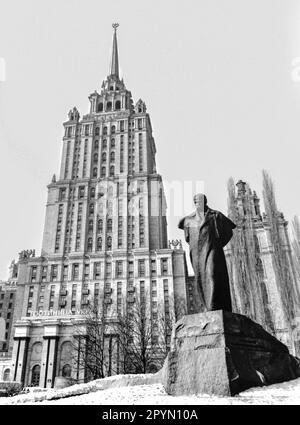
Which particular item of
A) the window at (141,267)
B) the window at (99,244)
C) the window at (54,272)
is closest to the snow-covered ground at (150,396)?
the window at (141,267)

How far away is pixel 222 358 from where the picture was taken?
7.48 meters

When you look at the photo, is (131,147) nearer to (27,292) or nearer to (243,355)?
(27,292)

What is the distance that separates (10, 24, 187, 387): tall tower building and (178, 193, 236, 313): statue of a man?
5186 centimetres

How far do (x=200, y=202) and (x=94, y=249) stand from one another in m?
69.0

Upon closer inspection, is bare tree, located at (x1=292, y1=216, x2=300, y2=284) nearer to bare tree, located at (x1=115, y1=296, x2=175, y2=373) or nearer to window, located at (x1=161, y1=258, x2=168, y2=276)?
bare tree, located at (x1=115, y1=296, x2=175, y2=373)

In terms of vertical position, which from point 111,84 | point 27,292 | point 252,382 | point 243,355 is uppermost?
point 111,84

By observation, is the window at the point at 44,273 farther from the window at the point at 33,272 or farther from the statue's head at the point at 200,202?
the statue's head at the point at 200,202

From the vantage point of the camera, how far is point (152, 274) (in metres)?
73.3

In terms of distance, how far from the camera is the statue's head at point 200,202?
34.3ft

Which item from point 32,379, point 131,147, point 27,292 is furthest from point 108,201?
point 32,379

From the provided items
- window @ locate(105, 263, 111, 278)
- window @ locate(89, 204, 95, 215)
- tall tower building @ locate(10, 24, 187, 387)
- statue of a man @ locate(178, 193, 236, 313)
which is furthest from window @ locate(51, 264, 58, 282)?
statue of a man @ locate(178, 193, 236, 313)

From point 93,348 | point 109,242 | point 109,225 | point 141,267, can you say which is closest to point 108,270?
point 109,242
